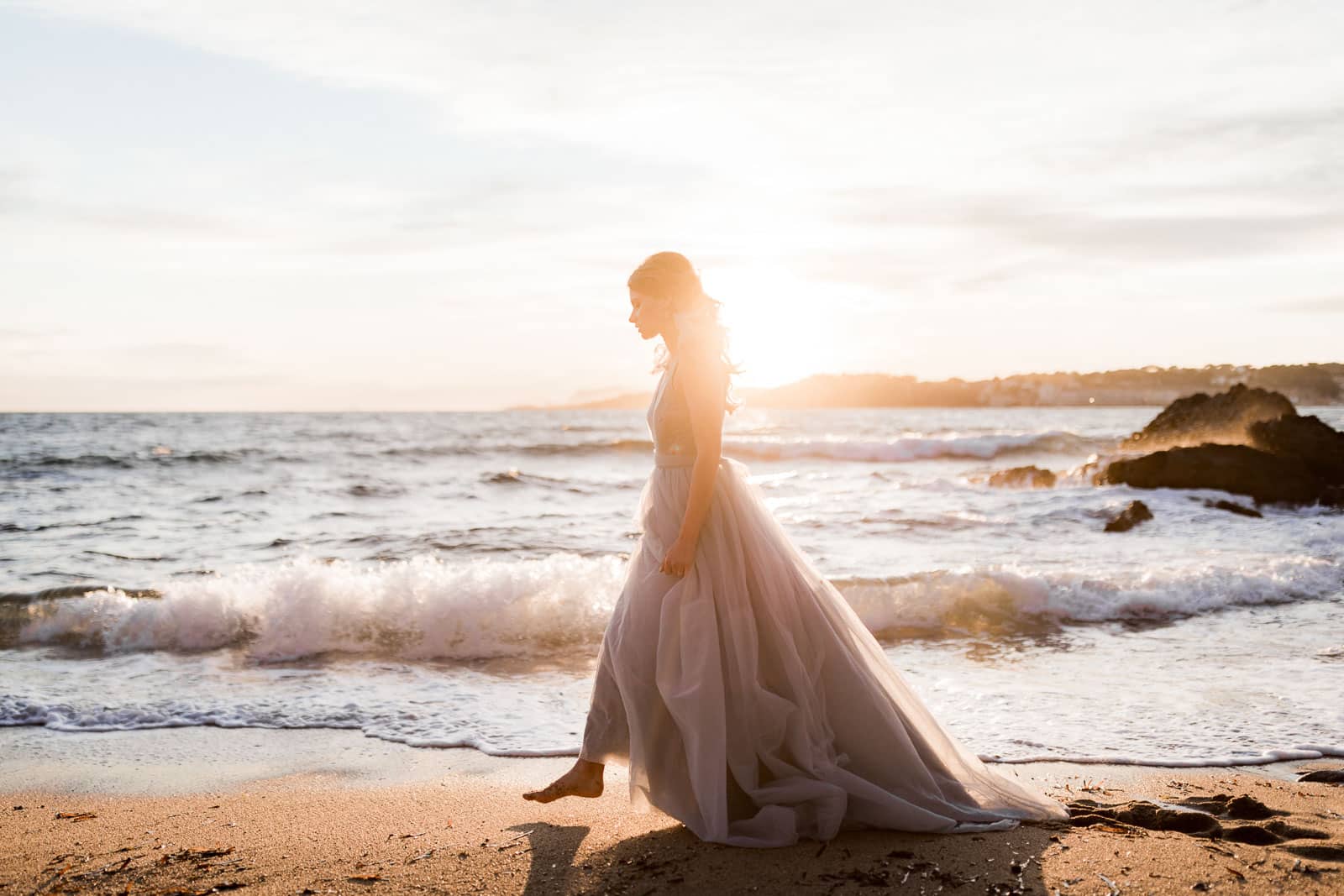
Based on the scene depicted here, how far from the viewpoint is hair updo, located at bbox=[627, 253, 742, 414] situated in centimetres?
359

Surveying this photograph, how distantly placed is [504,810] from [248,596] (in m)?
4.92

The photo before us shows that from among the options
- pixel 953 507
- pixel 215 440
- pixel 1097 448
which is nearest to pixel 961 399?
pixel 1097 448

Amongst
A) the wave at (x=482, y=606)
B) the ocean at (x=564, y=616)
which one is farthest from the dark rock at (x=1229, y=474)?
the wave at (x=482, y=606)

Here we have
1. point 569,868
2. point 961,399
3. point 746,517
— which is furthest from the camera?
point 961,399


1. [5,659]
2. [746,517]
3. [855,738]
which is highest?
[746,517]

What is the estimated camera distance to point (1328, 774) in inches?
172

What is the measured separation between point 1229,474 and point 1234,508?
5.33ft

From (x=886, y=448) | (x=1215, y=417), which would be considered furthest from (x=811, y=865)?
(x=886, y=448)

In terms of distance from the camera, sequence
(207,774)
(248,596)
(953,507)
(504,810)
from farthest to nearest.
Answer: (953,507) < (248,596) < (207,774) < (504,810)

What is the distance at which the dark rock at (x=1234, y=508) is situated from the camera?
14695mm

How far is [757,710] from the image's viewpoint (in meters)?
3.48

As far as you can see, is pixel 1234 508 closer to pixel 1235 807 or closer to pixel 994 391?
pixel 1235 807

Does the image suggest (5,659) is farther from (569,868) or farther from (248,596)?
(569,868)

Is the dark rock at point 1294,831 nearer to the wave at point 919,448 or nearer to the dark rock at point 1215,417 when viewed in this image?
the dark rock at point 1215,417
